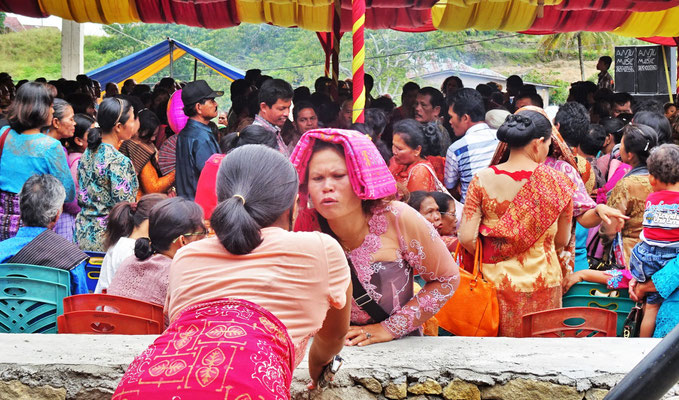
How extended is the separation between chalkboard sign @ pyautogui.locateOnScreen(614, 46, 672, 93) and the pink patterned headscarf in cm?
1267

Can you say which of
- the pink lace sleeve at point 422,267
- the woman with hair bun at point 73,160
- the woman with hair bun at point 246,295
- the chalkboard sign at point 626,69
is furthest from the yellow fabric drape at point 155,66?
the woman with hair bun at point 246,295

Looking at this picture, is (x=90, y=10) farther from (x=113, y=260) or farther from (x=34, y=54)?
(x=34, y=54)

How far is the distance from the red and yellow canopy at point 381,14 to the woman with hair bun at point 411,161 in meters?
4.12

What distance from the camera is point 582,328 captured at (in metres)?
3.04

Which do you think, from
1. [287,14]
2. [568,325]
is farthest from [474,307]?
[287,14]

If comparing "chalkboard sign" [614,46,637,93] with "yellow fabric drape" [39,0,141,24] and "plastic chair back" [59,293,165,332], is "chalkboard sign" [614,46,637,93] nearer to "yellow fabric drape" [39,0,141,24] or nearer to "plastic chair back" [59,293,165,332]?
"yellow fabric drape" [39,0,141,24]

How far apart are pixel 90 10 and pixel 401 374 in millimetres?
8068

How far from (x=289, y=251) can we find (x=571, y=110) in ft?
12.8

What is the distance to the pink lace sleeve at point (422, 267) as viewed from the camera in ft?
8.53

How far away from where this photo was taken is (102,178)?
15.1 ft

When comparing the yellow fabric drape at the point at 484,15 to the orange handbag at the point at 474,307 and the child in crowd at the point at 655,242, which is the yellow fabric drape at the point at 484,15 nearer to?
the child in crowd at the point at 655,242

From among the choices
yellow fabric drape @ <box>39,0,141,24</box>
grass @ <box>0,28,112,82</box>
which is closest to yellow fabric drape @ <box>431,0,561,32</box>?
yellow fabric drape @ <box>39,0,141,24</box>

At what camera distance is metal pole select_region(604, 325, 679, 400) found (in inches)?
29.8

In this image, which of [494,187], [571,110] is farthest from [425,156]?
[494,187]
